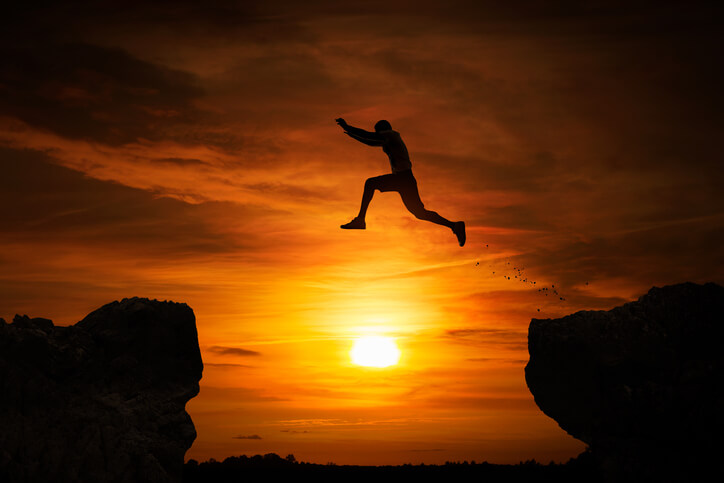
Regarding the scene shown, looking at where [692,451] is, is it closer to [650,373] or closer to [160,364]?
[650,373]

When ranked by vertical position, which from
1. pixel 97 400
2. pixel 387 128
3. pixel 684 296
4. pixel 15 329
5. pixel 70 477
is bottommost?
pixel 70 477

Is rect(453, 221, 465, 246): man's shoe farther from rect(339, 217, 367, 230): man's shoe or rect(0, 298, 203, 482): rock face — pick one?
rect(0, 298, 203, 482): rock face

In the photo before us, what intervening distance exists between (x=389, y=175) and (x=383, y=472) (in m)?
7.65

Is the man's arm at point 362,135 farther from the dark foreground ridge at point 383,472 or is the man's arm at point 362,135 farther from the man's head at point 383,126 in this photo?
the dark foreground ridge at point 383,472

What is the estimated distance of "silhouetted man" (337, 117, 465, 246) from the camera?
17469 mm

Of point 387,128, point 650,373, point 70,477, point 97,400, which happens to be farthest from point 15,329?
point 650,373

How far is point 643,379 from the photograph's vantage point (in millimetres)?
16172

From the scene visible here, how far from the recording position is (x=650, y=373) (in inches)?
637

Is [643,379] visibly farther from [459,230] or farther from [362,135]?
[362,135]

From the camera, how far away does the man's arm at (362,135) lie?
687 inches

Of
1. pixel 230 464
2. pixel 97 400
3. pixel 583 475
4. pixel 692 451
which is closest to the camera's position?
pixel 692 451

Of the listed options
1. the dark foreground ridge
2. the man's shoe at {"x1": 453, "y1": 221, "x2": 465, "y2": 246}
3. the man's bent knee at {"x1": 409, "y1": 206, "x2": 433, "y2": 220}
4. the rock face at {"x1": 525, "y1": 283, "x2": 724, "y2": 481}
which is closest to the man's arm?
the man's bent knee at {"x1": 409, "y1": 206, "x2": 433, "y2": 220}

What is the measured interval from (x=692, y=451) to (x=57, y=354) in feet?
43.7

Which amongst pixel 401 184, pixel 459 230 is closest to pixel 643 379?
pixel 459 230
